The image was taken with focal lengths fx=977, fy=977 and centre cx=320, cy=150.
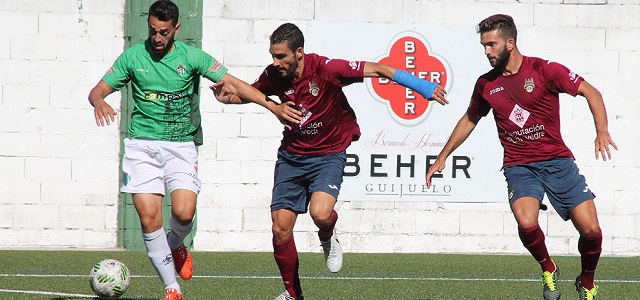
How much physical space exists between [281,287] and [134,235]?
12.9 ft

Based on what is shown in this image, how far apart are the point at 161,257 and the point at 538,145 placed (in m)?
2.66

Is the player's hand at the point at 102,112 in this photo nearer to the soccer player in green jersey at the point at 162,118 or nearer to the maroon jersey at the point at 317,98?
the soccer player in green jersey at the point at 162,118

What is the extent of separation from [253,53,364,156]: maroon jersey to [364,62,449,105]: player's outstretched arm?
0.27 feet

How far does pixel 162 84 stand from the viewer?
6.50 metres

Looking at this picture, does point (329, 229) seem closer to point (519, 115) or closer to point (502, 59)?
point (519, 115)

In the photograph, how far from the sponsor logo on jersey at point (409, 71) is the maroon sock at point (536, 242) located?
5.07 metres

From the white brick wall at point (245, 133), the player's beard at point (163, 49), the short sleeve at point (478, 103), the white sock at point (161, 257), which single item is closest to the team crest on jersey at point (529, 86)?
the short sleeve at point (478, 103)

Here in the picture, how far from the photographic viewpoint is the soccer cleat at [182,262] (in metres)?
7.09

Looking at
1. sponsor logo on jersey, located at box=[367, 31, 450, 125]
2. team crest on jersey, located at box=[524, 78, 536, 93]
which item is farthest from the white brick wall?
team crest on jersey, located at box=[524, 78, 536, 93]

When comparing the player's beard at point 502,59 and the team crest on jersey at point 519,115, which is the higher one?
the player's beard at point 502,59

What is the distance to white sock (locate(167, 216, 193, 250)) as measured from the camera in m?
6.82

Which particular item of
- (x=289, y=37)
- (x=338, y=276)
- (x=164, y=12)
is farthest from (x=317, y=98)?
(x=338, y=276)

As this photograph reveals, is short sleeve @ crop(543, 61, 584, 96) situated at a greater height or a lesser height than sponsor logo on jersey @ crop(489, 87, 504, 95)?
greater

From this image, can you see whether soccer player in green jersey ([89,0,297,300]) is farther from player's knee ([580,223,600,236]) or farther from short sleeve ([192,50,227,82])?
player's knee ([580,223,600,236])
